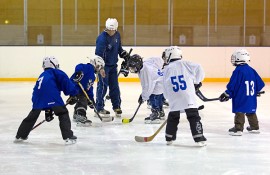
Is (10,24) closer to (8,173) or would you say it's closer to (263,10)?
(263,10)

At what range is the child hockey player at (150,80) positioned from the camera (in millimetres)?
5777

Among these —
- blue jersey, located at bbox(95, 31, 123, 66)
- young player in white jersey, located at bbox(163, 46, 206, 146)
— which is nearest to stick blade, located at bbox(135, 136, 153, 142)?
young player in white jersey, located at bbox(163, 46, 206, 146)

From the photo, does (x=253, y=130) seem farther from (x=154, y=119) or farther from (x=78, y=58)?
(x=78, y=58)

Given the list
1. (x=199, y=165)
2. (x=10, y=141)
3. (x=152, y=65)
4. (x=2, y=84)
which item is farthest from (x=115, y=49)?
(x=2, y=84)

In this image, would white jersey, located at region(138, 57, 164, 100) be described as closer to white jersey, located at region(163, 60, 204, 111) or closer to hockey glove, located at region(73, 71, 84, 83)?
hockey glove, located at region(73, 71, 84, 83)

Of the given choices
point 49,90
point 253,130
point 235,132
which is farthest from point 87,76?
point 253,130

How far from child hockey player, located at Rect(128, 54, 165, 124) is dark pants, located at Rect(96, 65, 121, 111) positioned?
25.3 inches

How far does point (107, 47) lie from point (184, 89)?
2.27 metres

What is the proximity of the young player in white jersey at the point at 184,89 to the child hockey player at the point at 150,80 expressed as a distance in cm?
130

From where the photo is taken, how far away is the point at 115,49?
6.57m

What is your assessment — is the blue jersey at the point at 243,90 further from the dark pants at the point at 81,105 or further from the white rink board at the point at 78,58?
the white rink board at the point at 78,58

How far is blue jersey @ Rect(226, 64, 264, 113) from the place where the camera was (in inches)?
198

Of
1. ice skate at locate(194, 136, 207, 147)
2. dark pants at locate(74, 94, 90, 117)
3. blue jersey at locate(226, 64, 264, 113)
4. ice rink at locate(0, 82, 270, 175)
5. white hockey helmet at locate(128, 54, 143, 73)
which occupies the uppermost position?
white hockey helmet at locate(128, 54, 143, 73)

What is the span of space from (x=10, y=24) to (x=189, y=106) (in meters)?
9.39
